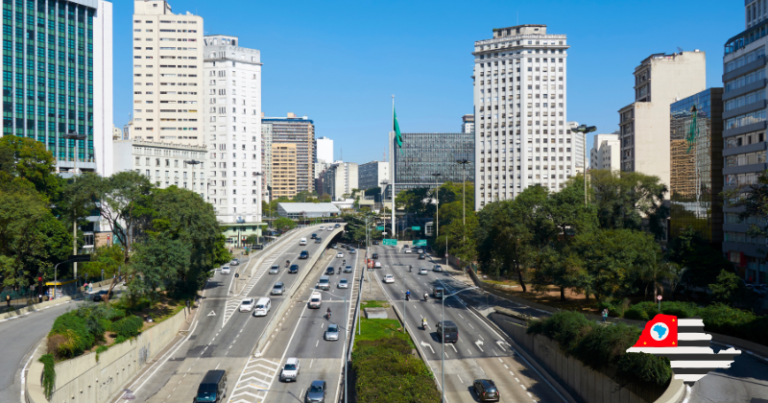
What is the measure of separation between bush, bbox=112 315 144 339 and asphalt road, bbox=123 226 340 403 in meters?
3.82

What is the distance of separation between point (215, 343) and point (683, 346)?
44.7 meters

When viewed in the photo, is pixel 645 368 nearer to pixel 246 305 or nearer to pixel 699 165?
pixel 246 305

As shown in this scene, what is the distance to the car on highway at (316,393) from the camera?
131 ft

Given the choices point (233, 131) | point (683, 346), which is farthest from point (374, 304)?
point (233, 131)

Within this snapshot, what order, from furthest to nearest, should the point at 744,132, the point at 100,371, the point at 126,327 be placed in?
the point at 744,132 → the point at 126,327 → the point at 100,371

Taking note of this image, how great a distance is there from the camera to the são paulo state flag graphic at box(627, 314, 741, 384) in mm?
25047

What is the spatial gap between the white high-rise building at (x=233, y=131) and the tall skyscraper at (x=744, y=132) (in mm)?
111857

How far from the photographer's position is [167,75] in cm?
14562

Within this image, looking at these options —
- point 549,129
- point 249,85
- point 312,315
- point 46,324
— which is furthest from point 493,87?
point 46,324

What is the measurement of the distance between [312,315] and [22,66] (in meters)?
73.6

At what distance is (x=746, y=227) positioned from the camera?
204 ft

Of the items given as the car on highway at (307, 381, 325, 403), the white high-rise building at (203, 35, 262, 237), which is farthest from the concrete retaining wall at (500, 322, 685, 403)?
the white high-rise building at (203, 35, 262, 237)

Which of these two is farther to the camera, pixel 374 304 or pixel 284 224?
pixel 284 224

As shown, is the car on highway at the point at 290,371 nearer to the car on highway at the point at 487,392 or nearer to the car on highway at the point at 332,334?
the car on highway at the point at 332,334
